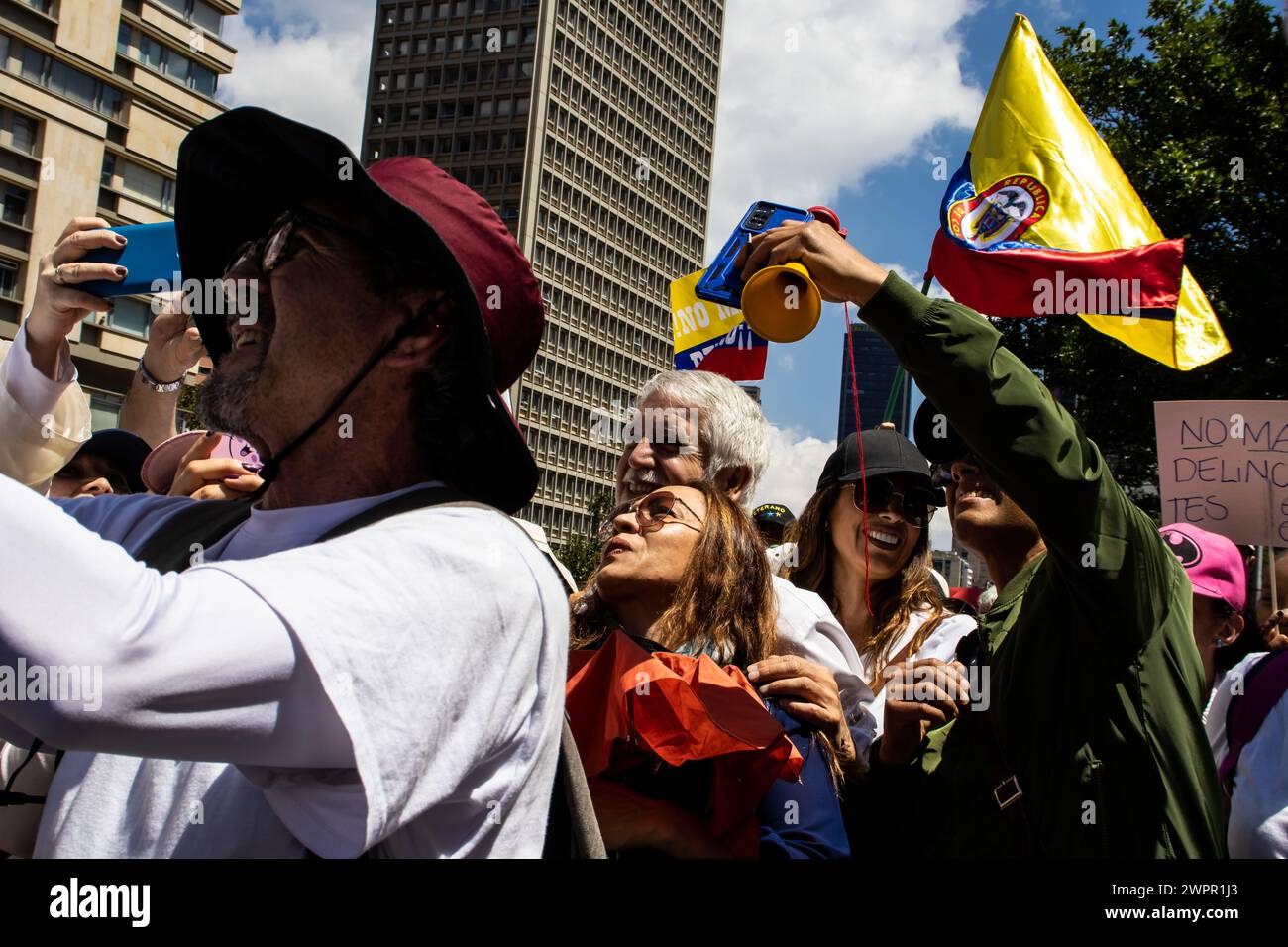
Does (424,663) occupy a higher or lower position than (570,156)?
lower

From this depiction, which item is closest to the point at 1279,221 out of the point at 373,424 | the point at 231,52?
the point at 373,424

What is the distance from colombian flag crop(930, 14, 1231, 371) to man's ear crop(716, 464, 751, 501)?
3.69ft

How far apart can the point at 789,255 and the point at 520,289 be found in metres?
0.71

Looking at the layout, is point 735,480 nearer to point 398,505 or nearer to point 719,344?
point 719,344

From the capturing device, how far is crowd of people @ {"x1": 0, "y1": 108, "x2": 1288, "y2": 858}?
116cm

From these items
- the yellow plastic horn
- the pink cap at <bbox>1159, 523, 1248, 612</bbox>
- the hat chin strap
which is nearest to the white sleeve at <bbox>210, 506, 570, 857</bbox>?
the hat chin strap

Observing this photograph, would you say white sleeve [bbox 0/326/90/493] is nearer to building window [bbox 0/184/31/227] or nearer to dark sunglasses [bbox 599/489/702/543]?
dark sunglasses [bbox 599/489/702/543]

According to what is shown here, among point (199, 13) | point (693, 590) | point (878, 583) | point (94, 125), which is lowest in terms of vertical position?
point (693, 590)

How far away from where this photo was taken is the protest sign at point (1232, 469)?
4.01 m

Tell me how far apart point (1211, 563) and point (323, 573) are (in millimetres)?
3517

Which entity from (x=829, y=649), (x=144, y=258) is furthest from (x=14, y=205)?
(x=829, y=649)

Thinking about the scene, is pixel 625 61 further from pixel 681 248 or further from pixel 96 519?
pixel 96 519

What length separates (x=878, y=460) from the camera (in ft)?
13.7
